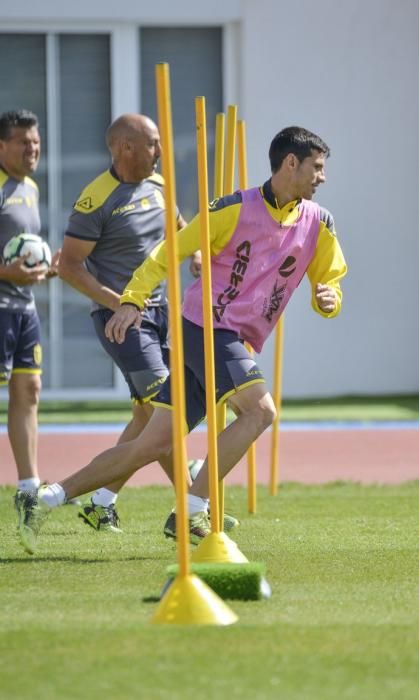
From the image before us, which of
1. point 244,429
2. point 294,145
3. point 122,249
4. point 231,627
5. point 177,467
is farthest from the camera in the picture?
point 122,249

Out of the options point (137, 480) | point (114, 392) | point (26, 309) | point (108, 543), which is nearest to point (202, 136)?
point (108, 543)

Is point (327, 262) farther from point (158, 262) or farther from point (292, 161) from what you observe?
point (158, 262)

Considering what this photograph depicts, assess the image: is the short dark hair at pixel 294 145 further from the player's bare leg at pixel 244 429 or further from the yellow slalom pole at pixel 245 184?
the yellow slalom pole at pixel 245 184

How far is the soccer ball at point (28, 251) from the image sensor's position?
8.41 metres

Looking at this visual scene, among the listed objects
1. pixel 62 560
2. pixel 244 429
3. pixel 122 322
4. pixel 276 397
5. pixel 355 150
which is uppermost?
pixel 355 150

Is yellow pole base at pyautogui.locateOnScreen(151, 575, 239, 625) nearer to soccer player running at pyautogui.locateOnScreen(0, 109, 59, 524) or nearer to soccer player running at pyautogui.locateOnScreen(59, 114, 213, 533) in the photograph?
soccer player running at pyautogui.locateOnScreen(59, 114, 213, 533)

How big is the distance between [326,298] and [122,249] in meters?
1.75

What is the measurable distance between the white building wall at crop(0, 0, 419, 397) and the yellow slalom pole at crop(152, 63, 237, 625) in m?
11.5

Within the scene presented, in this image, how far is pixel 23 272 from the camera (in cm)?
841

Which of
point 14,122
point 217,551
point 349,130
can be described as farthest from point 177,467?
point 349,130

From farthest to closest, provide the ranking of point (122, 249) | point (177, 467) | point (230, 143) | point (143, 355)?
point (122, 249) < point (143, 355) < point (230, 143) < point (177, 467)

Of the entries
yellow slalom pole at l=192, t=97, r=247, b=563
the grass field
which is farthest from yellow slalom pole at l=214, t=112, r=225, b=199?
the grass field

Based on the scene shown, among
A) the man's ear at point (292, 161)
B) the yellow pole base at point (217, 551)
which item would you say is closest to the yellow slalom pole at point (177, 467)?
the yellow pole base at point (217, 551)

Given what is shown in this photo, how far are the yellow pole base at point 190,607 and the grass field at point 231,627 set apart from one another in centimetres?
6
